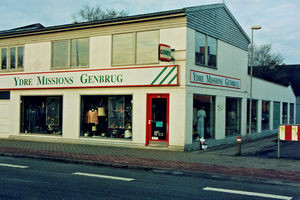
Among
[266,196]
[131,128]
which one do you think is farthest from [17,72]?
[266,196]

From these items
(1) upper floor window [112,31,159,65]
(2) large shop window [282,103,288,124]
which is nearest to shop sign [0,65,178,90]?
(1) upper floor window [112,31,159,65]

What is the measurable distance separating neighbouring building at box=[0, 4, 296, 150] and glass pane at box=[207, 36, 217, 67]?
5 centimetres

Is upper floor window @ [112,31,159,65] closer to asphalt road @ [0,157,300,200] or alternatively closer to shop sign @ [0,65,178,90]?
shop sign @ [0,65,178,90]

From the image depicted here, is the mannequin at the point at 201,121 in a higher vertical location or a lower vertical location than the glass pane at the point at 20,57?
lower

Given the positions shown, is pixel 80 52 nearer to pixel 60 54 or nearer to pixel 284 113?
pixel 60 54

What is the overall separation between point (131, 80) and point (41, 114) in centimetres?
637

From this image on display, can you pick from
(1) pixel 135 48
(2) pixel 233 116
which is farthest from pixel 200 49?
(2) pixel 233 116

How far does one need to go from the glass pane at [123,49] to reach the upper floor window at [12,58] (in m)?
6.38

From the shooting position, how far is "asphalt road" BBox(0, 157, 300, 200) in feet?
24.1

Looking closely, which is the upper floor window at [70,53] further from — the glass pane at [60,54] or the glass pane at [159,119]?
the glass pane at [159,119]

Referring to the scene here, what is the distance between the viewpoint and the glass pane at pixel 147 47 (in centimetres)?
1590

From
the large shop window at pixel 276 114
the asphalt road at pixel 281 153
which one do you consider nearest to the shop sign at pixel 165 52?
the asphalt road at pixel 281 153

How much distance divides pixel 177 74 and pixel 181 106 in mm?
1396

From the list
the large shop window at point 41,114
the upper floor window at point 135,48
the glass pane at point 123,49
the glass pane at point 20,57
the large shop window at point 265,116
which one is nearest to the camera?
the upper floor window at point 135,48
